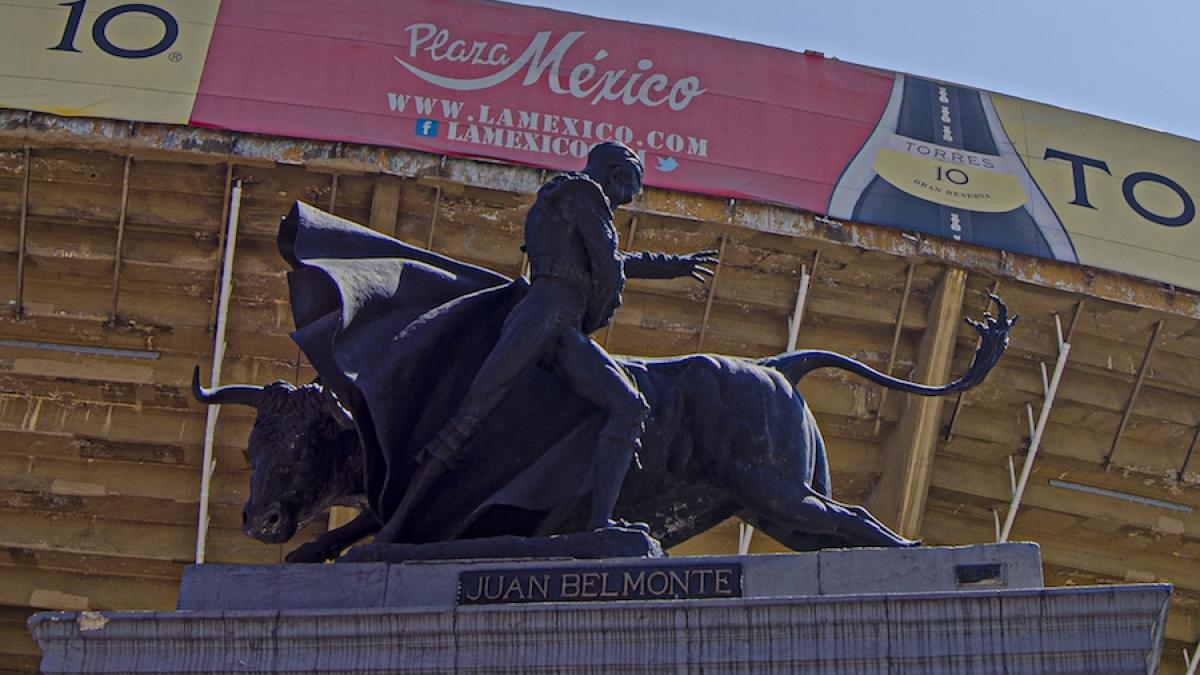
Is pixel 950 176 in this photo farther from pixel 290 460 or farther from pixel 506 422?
pixel 290 460

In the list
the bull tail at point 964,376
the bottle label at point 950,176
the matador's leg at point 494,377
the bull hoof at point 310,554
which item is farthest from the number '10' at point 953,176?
the bull hoof at point 310,554

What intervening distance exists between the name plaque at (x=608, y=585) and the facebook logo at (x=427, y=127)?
41.8 ft

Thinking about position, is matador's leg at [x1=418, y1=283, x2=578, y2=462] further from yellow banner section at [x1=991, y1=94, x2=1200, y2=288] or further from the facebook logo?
yellow banner section at [x1=991, y1=94, x2=1200, y2=288]

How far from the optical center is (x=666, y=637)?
6688 mm

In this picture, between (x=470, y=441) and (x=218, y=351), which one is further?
(x=218, y=351)

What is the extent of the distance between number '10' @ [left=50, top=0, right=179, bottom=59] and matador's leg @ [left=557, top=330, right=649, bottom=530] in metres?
12.9

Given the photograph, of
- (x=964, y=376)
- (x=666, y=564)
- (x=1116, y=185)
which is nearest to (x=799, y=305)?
(x=1116, y=185)

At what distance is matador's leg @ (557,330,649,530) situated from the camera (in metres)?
7.66

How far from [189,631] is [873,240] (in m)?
13.9

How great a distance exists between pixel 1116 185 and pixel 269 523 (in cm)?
1557

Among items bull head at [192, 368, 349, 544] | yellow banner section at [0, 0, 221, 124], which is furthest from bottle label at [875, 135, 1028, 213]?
bull head at [192, 368, 349, 544]

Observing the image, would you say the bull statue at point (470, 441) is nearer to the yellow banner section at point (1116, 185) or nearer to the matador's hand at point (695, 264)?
the matador's hand at point (695, 264)

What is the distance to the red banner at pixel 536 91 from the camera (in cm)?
1947

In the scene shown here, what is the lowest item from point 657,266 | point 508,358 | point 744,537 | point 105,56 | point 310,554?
point 744,537
